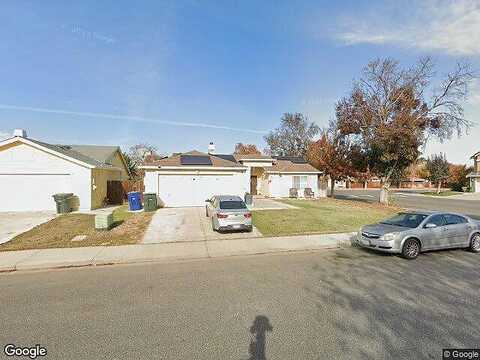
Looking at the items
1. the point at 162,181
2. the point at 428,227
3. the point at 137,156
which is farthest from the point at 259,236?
the point at 137,156

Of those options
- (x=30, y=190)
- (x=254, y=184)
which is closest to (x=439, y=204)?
(x=254, y=184)

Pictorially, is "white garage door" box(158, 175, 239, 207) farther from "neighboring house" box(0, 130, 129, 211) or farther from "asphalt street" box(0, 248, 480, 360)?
"asphalt street" box(0, 248, 480, 360)

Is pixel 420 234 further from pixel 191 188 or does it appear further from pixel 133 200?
pixel 133 200

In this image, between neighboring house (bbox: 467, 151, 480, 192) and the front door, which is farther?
neighboring house (bbox: 467, 151, 480, 192)

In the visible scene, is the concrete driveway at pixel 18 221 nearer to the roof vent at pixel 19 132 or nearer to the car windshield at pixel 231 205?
the roof vent at pixel 19 132

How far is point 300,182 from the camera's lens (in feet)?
89.0

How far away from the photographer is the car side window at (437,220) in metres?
8.23

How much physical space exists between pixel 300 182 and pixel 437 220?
1882 cm

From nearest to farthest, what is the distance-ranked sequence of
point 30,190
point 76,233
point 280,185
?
point 76,233 < point 30,190 < point 280,185

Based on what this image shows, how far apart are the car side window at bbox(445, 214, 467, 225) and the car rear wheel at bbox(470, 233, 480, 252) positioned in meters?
0.56

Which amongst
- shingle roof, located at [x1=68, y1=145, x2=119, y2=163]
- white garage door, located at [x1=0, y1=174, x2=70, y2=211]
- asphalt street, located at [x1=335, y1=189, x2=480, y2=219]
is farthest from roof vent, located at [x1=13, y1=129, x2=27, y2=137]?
asphalt street, located at [x1=335, y1=189, x2=480, y2=219]

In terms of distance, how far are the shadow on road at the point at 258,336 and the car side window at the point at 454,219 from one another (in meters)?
7.57

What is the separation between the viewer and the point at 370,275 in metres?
6.31

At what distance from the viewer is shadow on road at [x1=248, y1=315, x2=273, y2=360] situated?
3361 millimetres
